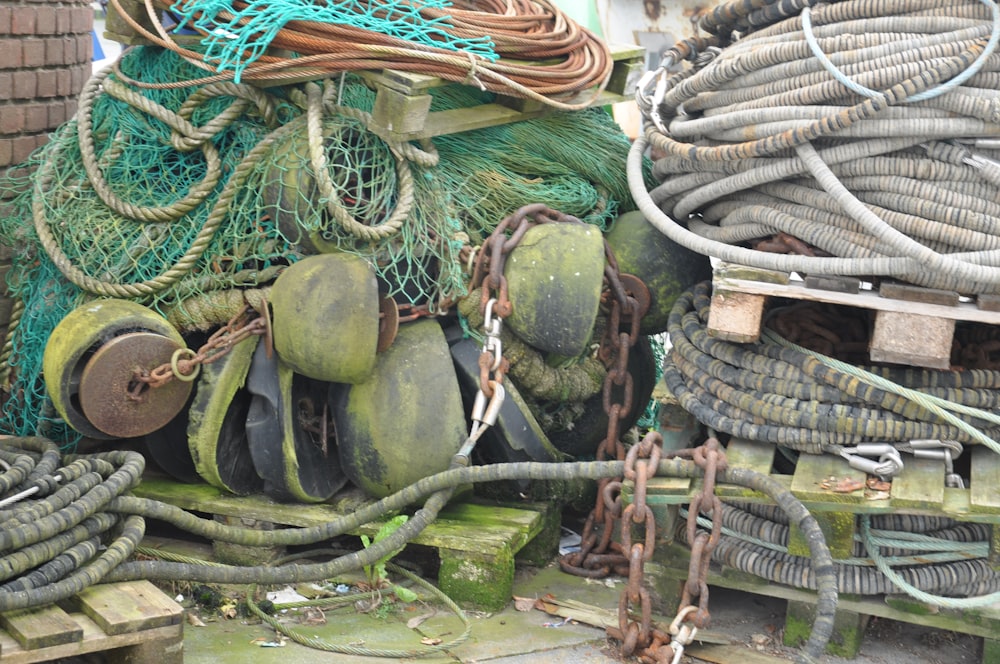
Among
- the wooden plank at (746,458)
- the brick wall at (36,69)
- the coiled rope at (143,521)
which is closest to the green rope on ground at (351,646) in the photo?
the coiled rope at (143,521)

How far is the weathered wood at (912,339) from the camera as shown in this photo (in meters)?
3.35

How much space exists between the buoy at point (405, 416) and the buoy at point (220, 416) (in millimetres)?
343

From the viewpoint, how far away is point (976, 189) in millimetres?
3381

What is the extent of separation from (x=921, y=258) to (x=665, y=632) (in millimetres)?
1220

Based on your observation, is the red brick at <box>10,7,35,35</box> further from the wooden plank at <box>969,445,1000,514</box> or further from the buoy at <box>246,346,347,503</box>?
the wooden plank at <box>969,445,1000,514</box>

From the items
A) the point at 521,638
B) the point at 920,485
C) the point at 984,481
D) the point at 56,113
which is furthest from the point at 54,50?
the point at 984,481

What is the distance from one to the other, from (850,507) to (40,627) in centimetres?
203

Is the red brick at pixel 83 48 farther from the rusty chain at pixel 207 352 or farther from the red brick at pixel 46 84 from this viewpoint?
the rusty chain at pixel 207 352

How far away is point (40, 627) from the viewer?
2814 millimetres

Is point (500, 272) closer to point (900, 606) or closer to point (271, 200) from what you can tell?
point (271, 200)

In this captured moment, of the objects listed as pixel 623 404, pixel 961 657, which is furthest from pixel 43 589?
pixel 961 657

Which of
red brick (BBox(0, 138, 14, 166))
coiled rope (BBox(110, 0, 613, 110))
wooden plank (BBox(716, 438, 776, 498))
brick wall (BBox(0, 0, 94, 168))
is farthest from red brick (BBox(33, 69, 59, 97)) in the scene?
wooden plank (BBox(716, 438, 776, 498))

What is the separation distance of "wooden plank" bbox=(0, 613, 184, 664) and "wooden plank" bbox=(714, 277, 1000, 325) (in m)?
1.79

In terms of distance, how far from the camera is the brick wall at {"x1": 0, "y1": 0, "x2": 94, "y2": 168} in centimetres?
430
